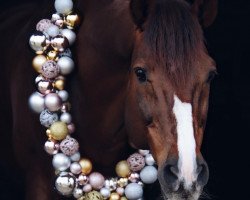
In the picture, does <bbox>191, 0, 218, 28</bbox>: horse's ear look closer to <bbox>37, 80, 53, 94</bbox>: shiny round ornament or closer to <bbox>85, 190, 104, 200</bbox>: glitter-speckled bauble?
<bbox>37, 80, 53, 94</bbox>: shiny round ornament

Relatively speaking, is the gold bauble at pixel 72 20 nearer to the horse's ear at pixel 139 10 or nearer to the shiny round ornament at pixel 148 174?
the horse's ear at pixel 139 10

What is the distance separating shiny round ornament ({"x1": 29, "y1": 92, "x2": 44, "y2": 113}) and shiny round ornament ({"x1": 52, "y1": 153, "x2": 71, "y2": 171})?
0.57ft

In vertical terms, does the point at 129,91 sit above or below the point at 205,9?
below

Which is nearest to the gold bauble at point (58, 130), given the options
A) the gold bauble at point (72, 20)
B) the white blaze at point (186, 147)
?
the gold bauble at point (72, 20)

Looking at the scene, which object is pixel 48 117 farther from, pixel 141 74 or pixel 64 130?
pixel 141 74

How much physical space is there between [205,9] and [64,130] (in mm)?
648

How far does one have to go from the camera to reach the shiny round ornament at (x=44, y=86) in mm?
2889

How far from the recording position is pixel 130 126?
8.98 ft

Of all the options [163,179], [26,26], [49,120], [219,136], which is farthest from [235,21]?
[163,179]

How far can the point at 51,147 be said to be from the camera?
2895 mm

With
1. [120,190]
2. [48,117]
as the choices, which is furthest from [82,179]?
[48,117]

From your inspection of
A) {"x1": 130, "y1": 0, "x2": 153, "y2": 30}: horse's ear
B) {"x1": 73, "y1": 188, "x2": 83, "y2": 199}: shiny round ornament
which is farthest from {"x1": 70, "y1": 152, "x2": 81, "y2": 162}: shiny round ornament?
{"x1": 130, "y1": 0, "x2": 153, "y2": 30}: horse's ear

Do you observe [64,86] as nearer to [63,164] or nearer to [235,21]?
[63,164]

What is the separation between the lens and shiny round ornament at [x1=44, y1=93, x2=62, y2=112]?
113 inches
